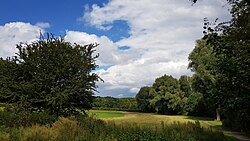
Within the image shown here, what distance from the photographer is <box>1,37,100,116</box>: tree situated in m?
25.4

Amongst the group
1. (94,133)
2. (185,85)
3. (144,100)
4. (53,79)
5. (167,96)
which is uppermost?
(185,85)

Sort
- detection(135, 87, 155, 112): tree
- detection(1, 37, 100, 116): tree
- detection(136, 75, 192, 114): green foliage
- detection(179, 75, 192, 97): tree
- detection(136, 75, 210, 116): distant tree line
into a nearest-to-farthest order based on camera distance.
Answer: detection(1, 37, 100, 116): tree → detection(136, 75, 210, 116): distant tree line → detection(136, 75, 192, 114): green foliage → detection(179, 75, 192, 97): tree → detection(135, 87, 155, 112): tree

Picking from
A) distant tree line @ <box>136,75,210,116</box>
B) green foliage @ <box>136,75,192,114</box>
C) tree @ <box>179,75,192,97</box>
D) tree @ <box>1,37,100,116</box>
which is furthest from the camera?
tree @ <box>179,75,192,97</box>

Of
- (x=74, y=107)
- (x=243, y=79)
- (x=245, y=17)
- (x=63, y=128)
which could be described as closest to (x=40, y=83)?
(x=74, y=107)

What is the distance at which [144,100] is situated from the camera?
3969 inches

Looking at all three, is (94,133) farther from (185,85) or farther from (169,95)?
(185,85)

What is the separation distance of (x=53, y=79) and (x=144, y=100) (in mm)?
76391

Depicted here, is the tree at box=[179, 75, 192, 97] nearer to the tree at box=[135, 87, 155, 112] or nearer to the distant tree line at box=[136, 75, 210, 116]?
the distant tree line at box=[136, 75, 210, 116]

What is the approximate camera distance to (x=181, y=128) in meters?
20.6

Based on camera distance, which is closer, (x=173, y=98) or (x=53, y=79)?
(x=53, y=79)

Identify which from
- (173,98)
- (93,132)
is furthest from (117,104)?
(93,132)

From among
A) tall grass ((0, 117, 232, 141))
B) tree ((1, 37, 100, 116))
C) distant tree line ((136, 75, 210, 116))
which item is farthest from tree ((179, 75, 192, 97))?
tall grass ((0, 117, 232, 141))

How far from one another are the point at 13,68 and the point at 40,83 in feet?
8.67

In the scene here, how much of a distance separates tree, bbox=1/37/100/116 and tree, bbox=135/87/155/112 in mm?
71027
